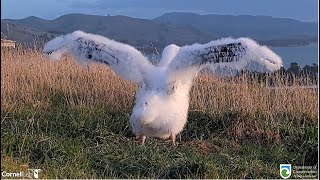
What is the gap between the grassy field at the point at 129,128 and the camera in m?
4.70

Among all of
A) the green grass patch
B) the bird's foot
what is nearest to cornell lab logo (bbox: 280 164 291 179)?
the green grass patch

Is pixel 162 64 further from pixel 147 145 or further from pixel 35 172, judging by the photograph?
pixel 35 172

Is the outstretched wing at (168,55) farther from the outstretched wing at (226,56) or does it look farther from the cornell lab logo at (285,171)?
the cornell lab logo at (285,171)

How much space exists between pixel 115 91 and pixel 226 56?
226cm

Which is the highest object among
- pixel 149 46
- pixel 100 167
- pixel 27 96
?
pixel 149 46

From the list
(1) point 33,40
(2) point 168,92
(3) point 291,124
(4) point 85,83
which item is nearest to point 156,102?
(2) point 168,92

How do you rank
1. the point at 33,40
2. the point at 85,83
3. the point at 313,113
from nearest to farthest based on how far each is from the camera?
the point at 313,113 → the point at 85,83 → the point at 33,40

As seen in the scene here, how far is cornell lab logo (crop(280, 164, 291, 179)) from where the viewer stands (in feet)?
14.7

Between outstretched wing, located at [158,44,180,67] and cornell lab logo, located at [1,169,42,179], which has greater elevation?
outstretched wing, located at [158,44,180,67]

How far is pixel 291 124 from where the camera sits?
5.94 meters

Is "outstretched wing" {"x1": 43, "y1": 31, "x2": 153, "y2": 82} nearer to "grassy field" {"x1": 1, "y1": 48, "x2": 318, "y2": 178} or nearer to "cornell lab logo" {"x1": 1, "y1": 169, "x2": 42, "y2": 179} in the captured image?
"grassy field" {"x1": 1, "y1": 48, "x2": 318, "y2": 178}

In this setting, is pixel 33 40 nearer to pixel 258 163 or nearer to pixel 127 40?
pixel 127 40

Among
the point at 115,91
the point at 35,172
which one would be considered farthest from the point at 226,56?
the point at 115,91

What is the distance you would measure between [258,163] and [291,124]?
1.26 meters
